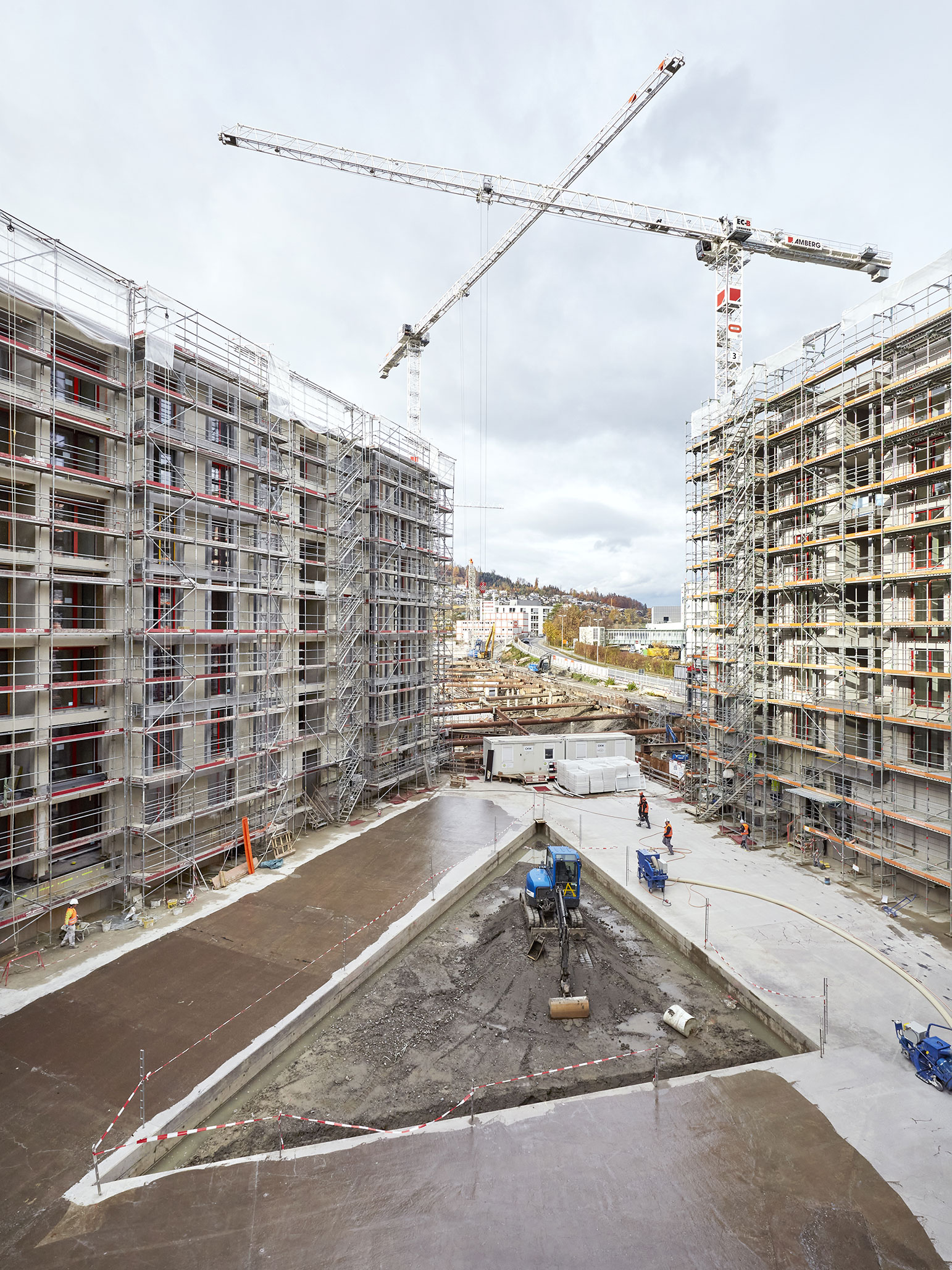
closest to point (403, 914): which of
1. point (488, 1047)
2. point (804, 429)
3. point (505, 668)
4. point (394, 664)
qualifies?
point (488, 1047)

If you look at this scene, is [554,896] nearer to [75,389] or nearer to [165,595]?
[165,595]

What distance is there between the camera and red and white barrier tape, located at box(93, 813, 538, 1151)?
31.2 feet

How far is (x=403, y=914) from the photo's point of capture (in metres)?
15.9

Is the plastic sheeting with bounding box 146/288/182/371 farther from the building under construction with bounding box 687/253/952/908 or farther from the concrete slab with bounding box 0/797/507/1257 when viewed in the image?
the building under construction with bounding box 687/253/952/908

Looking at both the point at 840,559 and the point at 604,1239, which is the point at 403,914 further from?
the point at 840,559

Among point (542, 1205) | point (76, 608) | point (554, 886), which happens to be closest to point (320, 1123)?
point (542, 1205)

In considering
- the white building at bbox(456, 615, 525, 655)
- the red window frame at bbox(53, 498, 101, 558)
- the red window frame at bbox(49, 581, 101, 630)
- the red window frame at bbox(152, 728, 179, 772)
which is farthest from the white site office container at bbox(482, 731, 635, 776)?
the white building at bbox(456, 615, 525, 655)

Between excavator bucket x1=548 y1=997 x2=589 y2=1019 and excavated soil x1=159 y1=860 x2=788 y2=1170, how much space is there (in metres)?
0.13

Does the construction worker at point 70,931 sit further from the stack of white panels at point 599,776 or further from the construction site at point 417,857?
the stack of white panels at point 599,776

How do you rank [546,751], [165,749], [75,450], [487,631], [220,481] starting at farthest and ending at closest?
[487,631], [546,751], [220,481], [165,749], [75,450]

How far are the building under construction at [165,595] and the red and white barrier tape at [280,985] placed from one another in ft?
19.0

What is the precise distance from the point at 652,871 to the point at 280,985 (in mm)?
10168

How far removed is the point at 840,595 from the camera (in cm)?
2017

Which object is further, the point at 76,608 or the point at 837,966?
Result: the point at 76,608
